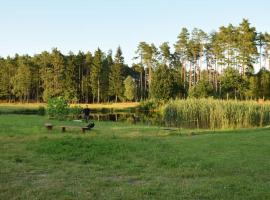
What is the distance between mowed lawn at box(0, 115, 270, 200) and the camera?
6211mm

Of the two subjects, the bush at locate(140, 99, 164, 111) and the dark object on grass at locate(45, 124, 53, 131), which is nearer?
the dark object on grass at locate(45, 124, 53, 131)

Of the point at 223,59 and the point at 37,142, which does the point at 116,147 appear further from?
the point at 223,59

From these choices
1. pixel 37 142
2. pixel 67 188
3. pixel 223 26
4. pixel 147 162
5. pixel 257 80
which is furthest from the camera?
pixel 223 26

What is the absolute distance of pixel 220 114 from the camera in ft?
77.9

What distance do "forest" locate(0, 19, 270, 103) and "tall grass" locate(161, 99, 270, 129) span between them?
74.8 feet

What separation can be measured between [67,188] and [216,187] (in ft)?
8.20

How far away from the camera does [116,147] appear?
11500 mm

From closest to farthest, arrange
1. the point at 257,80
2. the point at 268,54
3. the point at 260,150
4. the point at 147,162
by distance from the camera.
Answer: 1. the point at 147,162
2. the point at 260,150
3. the point at 257,80
4. the point at 268,54

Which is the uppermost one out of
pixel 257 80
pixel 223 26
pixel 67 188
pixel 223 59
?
pixel 223 26

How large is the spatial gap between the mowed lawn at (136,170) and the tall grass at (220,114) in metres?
10.7

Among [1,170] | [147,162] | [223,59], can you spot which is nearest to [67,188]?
[1,170]

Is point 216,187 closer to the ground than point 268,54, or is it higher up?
closer to the ground

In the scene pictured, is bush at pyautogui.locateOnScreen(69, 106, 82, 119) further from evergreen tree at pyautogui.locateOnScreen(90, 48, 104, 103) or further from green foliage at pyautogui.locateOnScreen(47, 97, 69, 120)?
evergreen tree at pyautogui.locateOnScreen(90, 48, 104, 103)

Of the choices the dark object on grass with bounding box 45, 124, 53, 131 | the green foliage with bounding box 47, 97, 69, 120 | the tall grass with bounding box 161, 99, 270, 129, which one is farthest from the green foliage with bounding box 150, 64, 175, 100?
the dark object on grass with bounding box 45, 124, 53, 131
